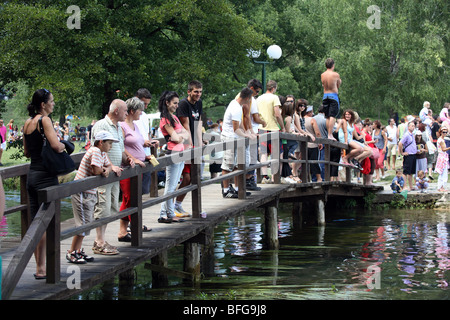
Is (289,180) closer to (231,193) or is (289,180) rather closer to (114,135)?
(231,193)

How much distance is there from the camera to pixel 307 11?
40.9 metres

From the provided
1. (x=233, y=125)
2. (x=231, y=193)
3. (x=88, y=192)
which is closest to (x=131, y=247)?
(x=88, y=192)

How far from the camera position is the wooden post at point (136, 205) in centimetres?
788

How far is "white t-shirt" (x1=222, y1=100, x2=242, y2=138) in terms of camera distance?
35.1 feet

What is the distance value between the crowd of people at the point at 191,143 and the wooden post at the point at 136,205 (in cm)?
17

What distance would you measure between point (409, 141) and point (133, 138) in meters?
12.1

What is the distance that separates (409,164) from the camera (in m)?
19.0

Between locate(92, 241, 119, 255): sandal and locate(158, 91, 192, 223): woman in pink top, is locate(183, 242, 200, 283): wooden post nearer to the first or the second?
locate(158, 91, 192, 223): woman in pink top

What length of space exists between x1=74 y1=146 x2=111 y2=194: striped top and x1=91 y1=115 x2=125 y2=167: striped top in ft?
0.82

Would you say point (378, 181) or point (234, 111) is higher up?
point (234, 111)

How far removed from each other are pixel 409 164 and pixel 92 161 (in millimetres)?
13530
